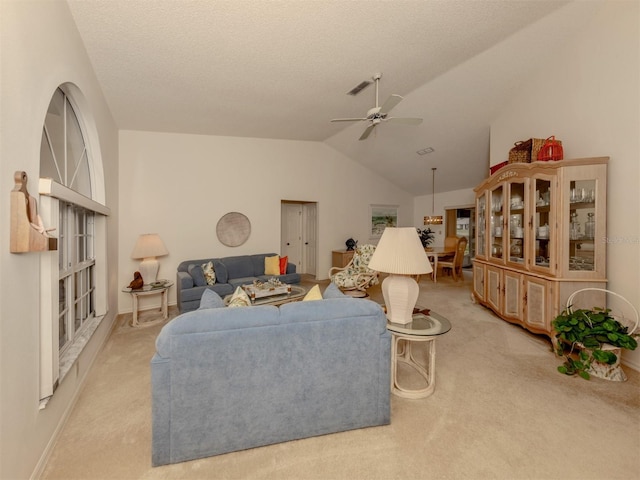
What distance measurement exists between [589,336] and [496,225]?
2029 millimetres

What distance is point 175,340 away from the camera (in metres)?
1.54

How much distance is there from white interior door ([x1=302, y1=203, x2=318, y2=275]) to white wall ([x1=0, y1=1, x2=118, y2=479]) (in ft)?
17.4

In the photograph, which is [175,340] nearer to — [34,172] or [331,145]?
[34,172]

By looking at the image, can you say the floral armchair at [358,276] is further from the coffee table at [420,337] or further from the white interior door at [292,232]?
the white interior door at [292,232]

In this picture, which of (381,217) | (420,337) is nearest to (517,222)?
(420,337)

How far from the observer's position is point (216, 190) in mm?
5492

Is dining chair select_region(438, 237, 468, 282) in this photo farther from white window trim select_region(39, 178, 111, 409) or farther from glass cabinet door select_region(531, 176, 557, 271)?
white window trim select_region(39, 178, 111, 409)


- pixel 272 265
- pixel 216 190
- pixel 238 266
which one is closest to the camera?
pixel 238 266

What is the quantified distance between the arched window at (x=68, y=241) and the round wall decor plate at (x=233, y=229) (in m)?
2.31

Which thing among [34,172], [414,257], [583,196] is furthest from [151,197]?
[583,196]

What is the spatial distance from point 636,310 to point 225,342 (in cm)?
365

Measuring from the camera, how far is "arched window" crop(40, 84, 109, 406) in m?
1.71

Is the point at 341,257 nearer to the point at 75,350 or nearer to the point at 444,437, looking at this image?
the point at 444,437

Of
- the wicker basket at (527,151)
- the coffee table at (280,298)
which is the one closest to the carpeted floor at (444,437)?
the coffee table at (280,298)
